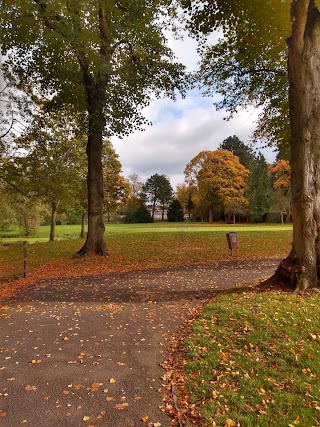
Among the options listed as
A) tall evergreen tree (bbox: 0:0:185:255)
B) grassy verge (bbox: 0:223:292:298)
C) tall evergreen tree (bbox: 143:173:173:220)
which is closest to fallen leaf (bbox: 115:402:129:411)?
grassy verge (bbox: 0:223:292:298)

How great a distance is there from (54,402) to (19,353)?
1.81m

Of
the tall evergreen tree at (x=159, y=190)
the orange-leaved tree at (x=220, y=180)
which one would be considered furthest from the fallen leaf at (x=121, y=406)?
the tall evergreen tree at (x=159, y=190)

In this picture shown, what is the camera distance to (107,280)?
39.4 ft

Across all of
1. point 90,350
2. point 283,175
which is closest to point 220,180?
point 283,175

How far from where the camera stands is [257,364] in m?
5.12

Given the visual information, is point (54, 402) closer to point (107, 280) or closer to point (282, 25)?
point (107, 280)

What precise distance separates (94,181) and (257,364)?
1357 centimetres

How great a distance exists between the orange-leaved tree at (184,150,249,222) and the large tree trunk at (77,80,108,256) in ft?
126

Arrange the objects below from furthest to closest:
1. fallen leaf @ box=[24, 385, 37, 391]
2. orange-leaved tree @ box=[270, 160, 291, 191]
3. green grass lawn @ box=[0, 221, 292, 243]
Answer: orange-leaved tree @ box=[270, 160, 291, 191]
green grass lawn @ box=[0, 221, 292, 243]
fallen leaf @ box=[24, 385, 37, 391]

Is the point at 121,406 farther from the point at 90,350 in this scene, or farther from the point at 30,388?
the point at 90,350

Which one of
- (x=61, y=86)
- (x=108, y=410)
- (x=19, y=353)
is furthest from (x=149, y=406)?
(x=61, y=86)

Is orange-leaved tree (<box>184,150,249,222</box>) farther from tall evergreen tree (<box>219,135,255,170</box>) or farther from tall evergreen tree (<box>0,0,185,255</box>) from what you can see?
tall evergreen tree (<box>0,0,185,255</box>)

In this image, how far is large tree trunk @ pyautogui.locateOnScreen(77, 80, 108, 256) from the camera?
1688 cm

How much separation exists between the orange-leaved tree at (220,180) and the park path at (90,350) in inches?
1719
